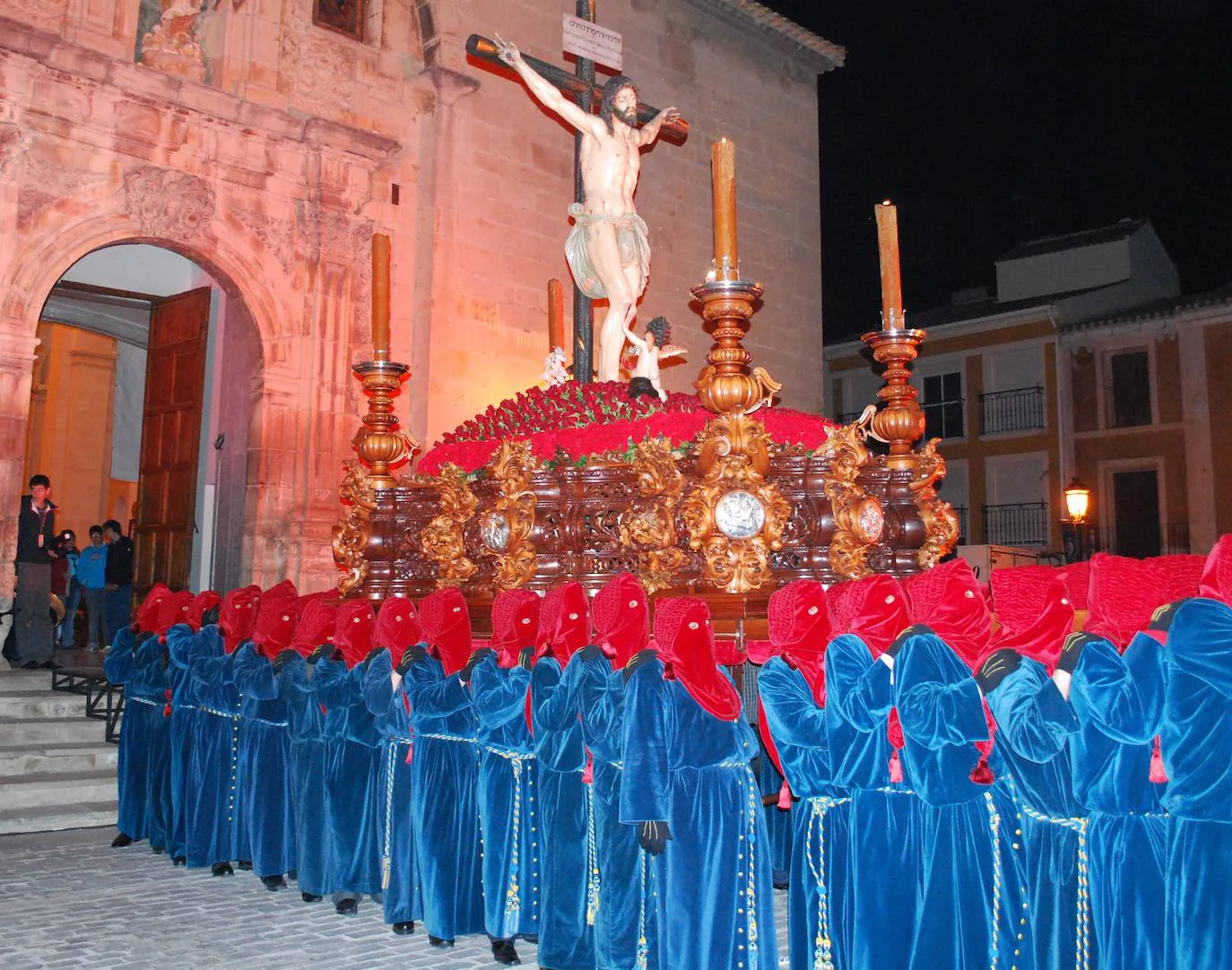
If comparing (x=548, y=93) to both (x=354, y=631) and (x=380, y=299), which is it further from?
(x=354, y=631)

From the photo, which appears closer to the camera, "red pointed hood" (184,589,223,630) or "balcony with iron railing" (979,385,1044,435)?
"red pointed hood" (184,589,223,630)

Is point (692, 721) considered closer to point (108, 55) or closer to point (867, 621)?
point (867, 621)

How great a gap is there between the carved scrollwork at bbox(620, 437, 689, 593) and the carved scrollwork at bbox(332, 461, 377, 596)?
1.99m

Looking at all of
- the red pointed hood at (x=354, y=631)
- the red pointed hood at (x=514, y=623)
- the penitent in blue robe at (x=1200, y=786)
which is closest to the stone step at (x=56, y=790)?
the red pointed hood at (x=354, y=631)

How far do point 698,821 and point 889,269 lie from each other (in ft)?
9.89

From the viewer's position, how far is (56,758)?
26.0ft

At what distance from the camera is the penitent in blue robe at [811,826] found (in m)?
4.01

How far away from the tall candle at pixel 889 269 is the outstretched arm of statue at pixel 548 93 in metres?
2.02

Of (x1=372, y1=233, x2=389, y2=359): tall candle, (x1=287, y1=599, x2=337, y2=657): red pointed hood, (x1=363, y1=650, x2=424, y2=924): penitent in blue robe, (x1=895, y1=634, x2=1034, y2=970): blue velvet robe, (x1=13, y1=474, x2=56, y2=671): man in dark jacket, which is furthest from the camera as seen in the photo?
(x1=13, y1=474, x2=56, y2=671): man in dark jacket

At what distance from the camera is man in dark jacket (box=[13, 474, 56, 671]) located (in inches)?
362

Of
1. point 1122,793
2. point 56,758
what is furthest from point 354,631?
point 1122,793

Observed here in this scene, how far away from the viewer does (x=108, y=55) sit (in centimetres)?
963

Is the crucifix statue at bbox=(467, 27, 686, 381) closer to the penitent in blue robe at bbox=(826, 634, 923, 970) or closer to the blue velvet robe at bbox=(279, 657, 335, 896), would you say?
the blue velvet robe at bbox=(279, 657, 335, 896)

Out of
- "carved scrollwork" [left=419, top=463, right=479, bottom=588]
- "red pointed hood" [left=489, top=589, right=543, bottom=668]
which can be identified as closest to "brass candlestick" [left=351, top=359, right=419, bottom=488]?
"carved scrollwork" [left=419, top=463, right=479, bottom=588]
